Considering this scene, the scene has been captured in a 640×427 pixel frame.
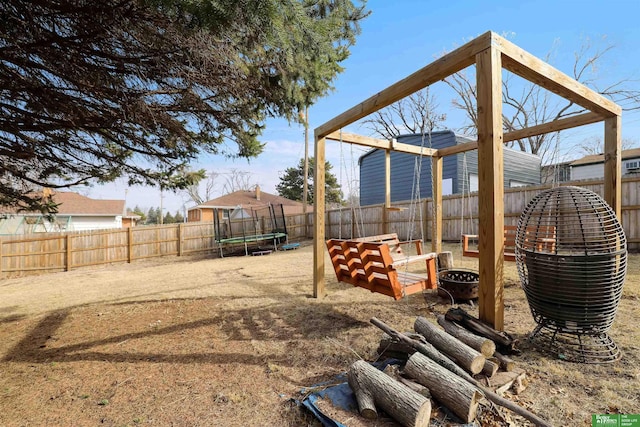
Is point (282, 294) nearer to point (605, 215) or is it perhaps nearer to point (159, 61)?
point (159, 61)

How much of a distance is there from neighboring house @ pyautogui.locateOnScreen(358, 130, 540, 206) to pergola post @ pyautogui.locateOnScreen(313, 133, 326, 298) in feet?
24.4

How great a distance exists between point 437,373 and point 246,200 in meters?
27.8

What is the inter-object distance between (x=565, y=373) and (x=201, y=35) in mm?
3733

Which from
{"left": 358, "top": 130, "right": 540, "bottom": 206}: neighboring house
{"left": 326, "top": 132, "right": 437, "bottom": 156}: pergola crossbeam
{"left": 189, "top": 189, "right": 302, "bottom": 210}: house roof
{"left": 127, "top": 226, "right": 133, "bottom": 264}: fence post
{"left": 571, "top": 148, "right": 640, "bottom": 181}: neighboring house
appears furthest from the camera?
{"left": 189, "top": 189, "right": 302, "bottom": 210}: house roof

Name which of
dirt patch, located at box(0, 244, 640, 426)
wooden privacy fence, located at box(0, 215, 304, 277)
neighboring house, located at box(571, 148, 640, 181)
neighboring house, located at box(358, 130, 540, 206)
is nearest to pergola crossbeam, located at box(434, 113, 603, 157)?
dirt patch, located at box(0, 244, 640, 426)

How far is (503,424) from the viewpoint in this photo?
1.60 m

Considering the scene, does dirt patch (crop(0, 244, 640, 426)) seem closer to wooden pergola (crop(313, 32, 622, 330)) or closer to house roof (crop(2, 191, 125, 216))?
wooden pergola (crop(313, 32, 622, 330))

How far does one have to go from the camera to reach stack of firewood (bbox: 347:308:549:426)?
1.59m

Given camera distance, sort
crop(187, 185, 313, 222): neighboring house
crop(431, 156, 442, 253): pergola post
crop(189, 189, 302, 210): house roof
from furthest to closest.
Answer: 1. crop(189, 189, 302, 210): house roof
2. crop(187, 185, 313, 222): neighboring house
3. crop(431, 156, 442, 253): pergola post

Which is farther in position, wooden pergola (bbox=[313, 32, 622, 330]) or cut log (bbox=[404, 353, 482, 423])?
wooden pergola (bbox=[313, 32, 622, 330])

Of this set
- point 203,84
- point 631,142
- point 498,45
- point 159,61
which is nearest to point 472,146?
point 498,45

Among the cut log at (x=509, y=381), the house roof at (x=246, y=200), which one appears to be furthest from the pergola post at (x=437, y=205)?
the house roof at (x=246, y=200)

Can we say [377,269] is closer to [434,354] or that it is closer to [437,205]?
[434,354]

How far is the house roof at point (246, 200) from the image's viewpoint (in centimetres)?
2667
